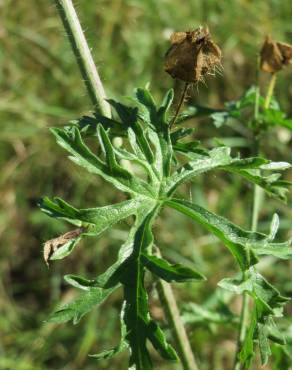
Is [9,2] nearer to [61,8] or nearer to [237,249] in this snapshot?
[61,8]

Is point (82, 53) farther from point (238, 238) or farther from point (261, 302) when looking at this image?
point (261, 302)

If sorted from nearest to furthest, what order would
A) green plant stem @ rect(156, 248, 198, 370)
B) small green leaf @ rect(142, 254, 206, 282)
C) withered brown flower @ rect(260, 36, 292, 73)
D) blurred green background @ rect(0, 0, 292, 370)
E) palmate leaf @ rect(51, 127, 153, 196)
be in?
small green leaf @ rect(142, 254, 206, 282)
palmate leaf @ rect(51, 127, 153, 196)
green plant stem @ rect(156, 248, 198, 370)
withered brown flower @ rect(260, 36, 292, 73)
blurred green background @ rect(0, 0, 292, 370)

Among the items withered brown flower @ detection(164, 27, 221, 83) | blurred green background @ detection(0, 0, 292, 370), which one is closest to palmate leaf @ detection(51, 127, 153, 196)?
withered brown flower @ detection(164, 27, 221, 83)

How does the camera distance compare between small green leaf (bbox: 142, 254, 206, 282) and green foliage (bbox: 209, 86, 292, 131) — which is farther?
green foliage (bbox: 209, 86, 292, 131)

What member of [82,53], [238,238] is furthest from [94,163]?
[238,238]

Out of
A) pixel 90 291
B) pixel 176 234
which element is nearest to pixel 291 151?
pixel 176 234

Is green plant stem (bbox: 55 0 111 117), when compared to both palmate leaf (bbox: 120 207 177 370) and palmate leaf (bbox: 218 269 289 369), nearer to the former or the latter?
palmate leaf (bbox: 120 207 177 370)
